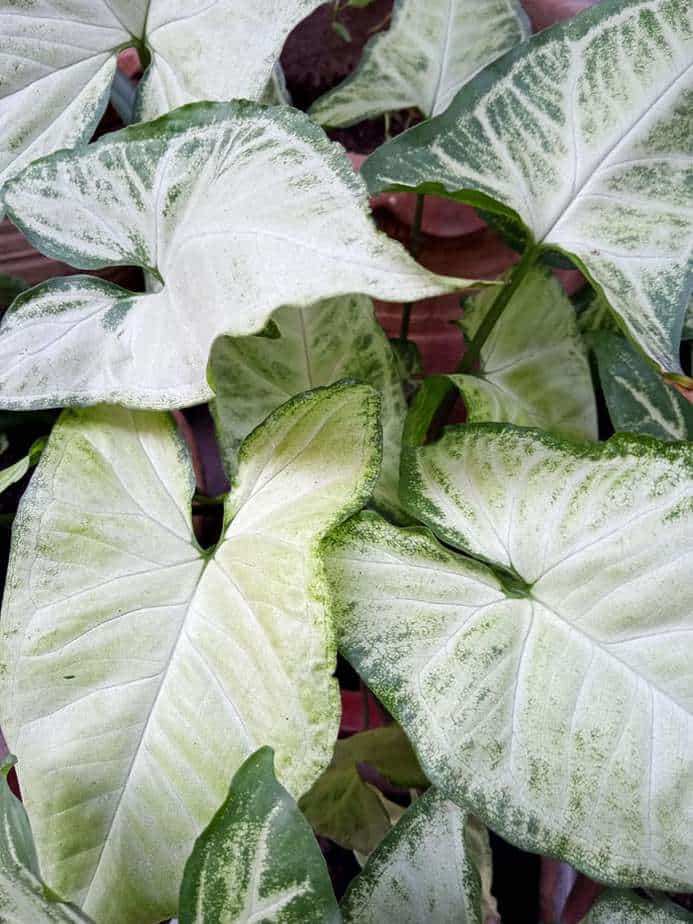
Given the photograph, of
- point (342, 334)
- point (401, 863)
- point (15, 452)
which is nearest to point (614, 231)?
point (342, 334)

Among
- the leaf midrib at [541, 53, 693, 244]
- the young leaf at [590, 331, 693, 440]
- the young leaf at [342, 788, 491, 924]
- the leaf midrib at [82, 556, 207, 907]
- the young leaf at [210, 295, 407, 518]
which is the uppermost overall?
the leaf midrib at [541, 53, 693, 244]

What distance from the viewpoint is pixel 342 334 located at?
72cm

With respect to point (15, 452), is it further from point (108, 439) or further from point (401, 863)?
point (401, 863)

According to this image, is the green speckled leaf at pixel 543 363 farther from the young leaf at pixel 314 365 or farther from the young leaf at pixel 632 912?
the young leaf at pixel 632 912

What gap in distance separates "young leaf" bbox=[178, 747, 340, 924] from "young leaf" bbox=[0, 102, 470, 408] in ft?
0.84

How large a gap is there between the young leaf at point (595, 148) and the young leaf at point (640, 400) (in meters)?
0.15

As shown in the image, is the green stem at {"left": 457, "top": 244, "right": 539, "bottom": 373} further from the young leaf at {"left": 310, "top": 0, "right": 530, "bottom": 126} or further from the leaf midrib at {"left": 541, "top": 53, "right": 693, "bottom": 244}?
the young leaf at {"left": 310, "top": 0, "right": 530, "bottom": 126}

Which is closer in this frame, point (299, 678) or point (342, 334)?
point (299, 678)

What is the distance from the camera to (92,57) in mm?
702

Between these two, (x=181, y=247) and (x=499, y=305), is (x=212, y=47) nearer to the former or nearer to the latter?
(x=181, y=247)

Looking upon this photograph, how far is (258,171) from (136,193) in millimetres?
115

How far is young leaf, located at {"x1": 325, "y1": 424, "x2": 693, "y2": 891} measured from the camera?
494mm

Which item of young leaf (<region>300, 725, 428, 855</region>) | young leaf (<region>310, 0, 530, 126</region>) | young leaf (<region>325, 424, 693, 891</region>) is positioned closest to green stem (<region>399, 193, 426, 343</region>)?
young leaf (<region>310, 0, 530, 126</region>)

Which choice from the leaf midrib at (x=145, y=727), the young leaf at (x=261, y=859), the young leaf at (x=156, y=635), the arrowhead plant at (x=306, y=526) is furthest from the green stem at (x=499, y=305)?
the young leaf at (x=261, y=859)
